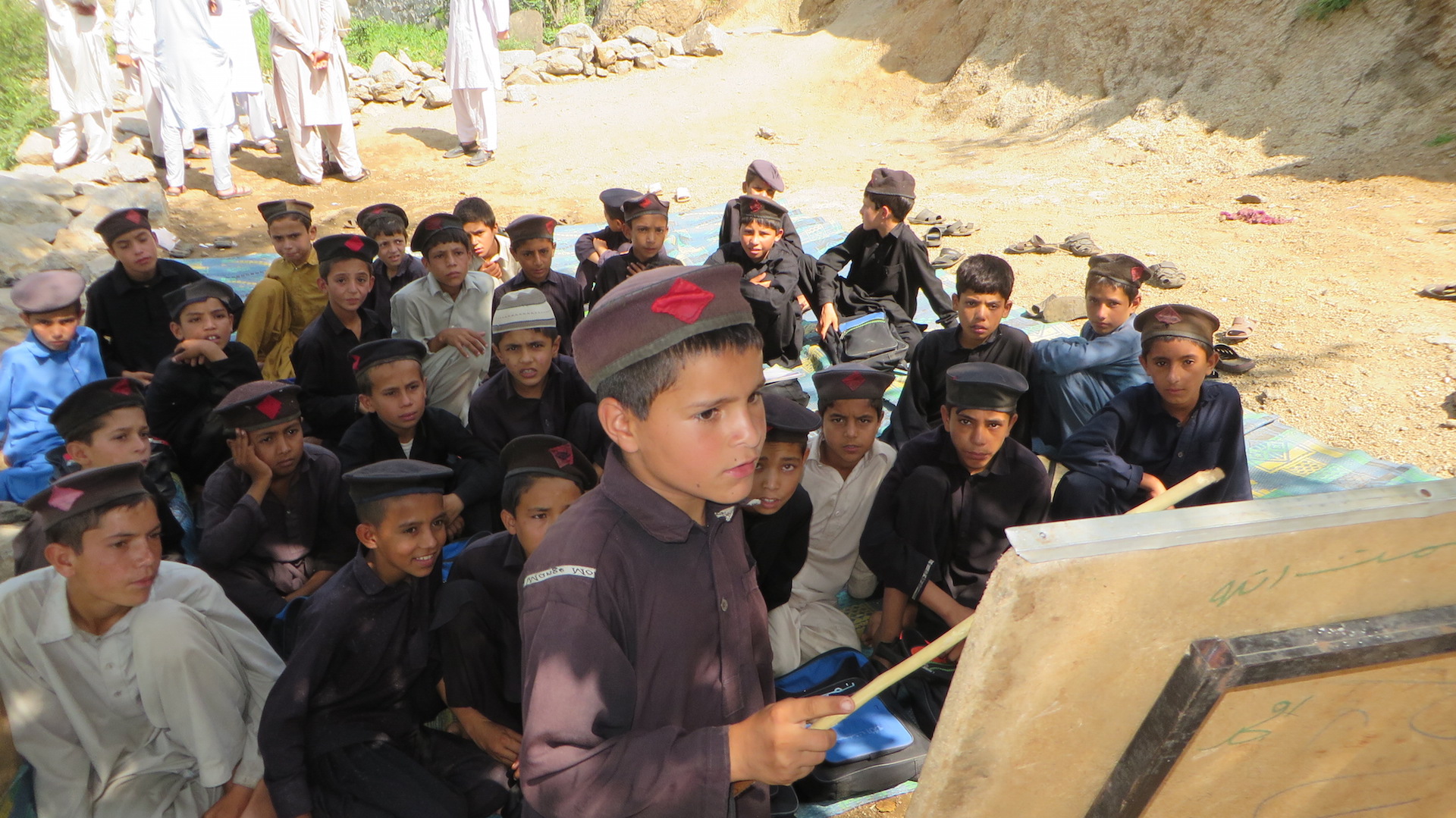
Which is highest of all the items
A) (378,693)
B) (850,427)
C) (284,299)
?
(284,299)

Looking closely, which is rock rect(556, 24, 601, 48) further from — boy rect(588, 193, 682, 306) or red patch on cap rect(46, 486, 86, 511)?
red patch on cap rect(46, 486, 86, 511)

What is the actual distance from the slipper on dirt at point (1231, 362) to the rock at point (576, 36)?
1246cm

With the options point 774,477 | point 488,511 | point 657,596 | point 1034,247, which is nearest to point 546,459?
point 774,477

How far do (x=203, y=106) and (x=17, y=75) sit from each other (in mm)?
3535

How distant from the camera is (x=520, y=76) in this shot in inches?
551

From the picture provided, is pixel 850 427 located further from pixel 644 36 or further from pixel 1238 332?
pixel 644 36

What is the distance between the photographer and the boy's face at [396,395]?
3.35 metres

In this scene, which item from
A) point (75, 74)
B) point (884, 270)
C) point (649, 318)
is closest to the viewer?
point (649, 318)

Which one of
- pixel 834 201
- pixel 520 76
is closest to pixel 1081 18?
pixel 834 201

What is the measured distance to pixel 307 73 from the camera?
865cm

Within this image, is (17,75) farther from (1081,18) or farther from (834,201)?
(1081,18)

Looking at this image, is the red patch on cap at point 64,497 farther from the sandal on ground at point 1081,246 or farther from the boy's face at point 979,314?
the sandal on ground at point 1081,246

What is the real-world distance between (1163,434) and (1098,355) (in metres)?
0.62

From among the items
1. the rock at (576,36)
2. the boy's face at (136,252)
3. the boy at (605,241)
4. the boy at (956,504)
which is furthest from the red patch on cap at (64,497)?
the rock at (576,36)
